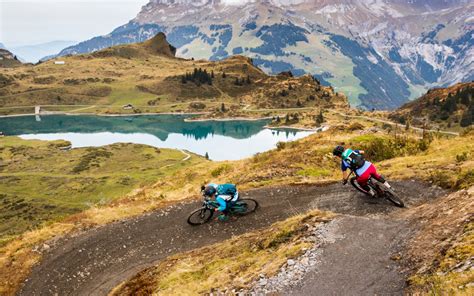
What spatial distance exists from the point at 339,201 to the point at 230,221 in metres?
5.85

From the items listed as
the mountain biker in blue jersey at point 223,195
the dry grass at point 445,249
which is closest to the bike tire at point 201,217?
the mountain biker in blue jersey at point 223,195

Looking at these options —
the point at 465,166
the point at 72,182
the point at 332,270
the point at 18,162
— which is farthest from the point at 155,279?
the point at 18,162

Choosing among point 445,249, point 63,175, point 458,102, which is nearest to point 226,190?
point 445,249

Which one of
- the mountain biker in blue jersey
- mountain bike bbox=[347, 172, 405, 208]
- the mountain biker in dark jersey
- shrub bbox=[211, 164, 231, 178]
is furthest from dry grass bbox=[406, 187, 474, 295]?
shrub bbox=[211, 164, 231, 178]

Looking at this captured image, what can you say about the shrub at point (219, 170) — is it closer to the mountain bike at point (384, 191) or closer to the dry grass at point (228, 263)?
the dry grass at point (228, 263)

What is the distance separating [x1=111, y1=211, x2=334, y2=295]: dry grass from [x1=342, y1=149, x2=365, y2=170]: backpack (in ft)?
12.3

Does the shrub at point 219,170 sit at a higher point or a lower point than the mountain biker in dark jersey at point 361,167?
lower

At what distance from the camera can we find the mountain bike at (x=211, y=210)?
2095 centimetres

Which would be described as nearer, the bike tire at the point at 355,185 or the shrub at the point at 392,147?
the bike tire at the point at 355,185

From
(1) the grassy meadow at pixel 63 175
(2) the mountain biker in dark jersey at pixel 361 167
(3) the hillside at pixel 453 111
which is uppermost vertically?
(2) the mountain biker in dark jersey at pixel 361 167

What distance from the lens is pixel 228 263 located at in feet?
48.7

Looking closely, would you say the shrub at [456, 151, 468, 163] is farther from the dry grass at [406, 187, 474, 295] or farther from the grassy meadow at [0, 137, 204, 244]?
the grassy meadow at [0, 137, 204, 244]

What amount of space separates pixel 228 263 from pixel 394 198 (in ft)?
27.7

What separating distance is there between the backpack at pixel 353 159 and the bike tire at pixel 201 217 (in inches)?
309
